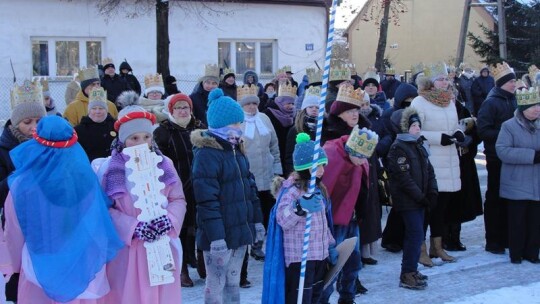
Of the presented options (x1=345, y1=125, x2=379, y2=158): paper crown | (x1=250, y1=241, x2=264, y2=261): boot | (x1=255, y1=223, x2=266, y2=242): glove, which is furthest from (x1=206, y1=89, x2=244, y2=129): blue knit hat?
(x1=250, y1=241, x2=264, y2=261): boot

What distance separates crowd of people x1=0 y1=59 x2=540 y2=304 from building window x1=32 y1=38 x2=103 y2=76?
1076cm

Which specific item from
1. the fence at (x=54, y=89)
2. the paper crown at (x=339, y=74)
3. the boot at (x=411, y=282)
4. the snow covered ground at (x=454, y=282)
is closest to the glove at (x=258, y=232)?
the snow covered ground at (x=454, y=282)

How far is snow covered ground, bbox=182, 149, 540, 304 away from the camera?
20.7 ft

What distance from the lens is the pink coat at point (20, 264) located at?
14.0 feet

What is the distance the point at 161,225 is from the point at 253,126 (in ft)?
10.3

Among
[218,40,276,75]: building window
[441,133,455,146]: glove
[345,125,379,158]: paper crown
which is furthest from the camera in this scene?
[218,40,276,75]: building window

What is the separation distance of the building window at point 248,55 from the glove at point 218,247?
16456mm

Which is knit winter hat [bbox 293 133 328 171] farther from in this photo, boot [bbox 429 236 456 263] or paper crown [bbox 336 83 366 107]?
boot [bbox 429 236 456 263]

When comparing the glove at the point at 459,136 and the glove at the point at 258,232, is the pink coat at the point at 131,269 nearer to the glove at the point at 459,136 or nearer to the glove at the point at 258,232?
the glove at the point at 258,232

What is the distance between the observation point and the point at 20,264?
4312 mm

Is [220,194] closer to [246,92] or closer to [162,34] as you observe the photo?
[246,92]

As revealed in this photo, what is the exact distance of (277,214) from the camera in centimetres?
511

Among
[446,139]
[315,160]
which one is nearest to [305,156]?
[315,160]

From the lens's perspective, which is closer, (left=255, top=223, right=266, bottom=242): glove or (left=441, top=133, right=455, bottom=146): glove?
(left=255, top=223, right=266, bottom=242): glove
